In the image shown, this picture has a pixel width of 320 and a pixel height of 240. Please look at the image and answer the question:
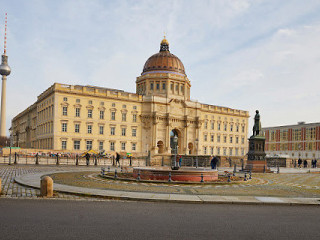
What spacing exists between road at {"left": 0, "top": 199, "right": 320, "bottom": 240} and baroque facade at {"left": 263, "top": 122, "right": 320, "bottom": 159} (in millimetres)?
96567

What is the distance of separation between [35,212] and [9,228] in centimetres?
199

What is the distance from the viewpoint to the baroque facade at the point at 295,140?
102744 mm

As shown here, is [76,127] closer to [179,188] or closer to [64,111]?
A: [64,111]

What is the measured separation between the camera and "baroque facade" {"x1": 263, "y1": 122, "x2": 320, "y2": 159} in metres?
103

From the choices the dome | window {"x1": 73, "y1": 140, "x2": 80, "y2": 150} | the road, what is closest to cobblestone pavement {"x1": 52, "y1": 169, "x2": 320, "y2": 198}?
the road

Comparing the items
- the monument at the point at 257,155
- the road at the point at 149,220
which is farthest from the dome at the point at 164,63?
the road at the point at 149,220

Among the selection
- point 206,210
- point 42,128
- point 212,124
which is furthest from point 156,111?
point 206,210

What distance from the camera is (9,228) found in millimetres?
7633

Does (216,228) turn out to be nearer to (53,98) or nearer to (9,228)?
(9,228)

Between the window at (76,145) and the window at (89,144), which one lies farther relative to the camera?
the window at (89,144)

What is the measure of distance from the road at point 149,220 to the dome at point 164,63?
251 ft

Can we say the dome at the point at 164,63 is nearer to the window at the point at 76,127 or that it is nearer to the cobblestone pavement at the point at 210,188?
the window at the point at 76,127

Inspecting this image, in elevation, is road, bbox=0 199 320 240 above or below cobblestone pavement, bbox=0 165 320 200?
above

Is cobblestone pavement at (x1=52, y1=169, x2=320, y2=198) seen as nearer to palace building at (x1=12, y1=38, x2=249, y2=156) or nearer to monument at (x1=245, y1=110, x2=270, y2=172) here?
monument at (x1=245, y1=110, x2=270, y2=172)
